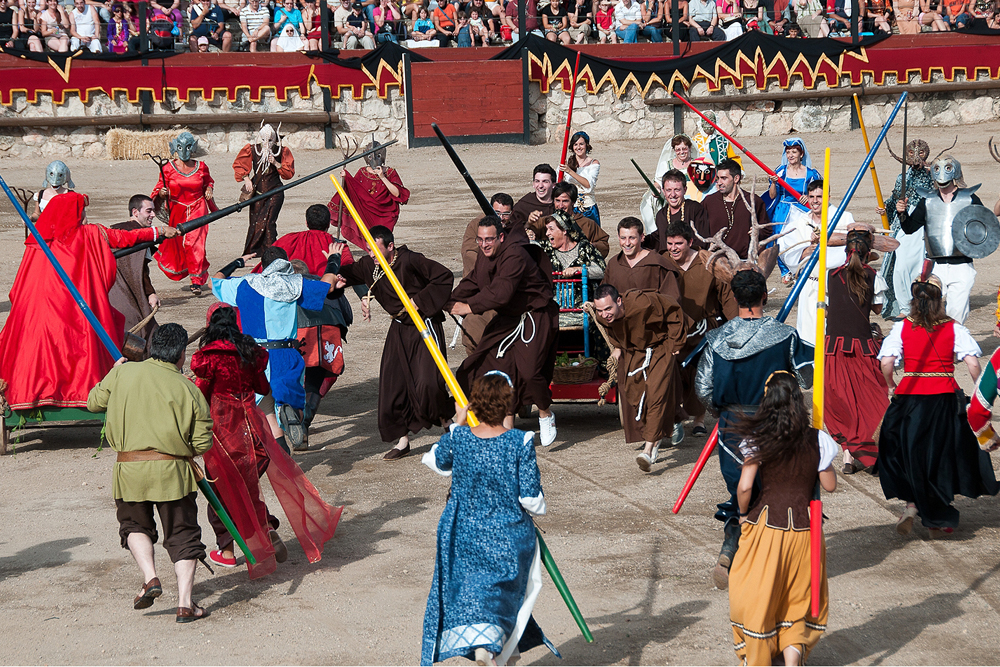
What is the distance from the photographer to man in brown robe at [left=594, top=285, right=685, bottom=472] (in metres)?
7.84

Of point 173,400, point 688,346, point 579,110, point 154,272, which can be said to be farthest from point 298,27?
point 173,400

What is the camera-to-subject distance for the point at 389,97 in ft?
76.1

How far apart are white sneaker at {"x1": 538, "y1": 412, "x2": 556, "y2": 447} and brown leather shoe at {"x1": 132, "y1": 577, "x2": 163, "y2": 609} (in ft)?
10.4

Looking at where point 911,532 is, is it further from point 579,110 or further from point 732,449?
point 579,110

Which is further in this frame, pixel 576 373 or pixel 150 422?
pixel 576 373

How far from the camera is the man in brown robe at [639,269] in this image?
26.9ft

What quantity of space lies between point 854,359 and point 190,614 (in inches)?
170

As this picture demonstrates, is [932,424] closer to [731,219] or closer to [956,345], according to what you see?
[956,345]

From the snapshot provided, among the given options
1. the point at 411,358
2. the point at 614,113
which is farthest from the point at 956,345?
the point at 614,113

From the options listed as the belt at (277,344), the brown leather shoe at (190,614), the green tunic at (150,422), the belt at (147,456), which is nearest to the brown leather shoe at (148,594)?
the brown leather shoe at (190,614)

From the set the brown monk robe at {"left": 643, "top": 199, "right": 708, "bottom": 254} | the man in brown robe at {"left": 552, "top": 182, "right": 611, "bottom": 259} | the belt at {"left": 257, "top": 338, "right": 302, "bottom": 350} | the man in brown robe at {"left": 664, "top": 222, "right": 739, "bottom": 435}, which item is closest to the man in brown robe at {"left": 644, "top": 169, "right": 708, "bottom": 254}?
the brown monk robe at {"left": 643, "top": 199, "right": 708, "bottom": 254}

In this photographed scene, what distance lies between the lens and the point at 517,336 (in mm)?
8336

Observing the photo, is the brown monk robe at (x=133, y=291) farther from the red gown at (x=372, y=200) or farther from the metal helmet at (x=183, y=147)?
the red gown at (x=372, y=200)

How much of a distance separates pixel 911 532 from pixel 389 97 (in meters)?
18.0
